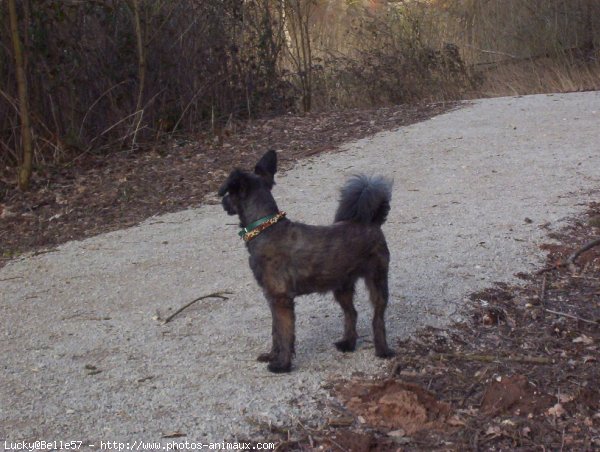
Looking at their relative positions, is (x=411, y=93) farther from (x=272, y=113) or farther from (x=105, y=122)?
(x=105, y=122)

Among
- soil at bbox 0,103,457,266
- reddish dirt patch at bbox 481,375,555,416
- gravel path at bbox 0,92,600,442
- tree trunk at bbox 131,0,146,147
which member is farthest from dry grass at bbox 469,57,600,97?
reddish dirt patch at bbox 481,375,555,416

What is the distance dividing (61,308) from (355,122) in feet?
25.1

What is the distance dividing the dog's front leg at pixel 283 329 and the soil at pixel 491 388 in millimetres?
376

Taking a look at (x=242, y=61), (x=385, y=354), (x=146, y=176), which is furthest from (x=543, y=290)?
(x=242, y=61)

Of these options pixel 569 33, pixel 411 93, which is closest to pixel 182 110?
pixel 411 93

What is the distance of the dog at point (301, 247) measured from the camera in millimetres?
4766

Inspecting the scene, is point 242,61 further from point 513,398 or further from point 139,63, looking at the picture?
point 513,398

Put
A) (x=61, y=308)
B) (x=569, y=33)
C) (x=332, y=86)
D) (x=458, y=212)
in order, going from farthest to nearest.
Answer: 1. (x=569, y=33)
2. (x=332, y=86)
3. (x=458, y=212)
4. (x=61, y=308)

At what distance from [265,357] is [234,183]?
1.05 m

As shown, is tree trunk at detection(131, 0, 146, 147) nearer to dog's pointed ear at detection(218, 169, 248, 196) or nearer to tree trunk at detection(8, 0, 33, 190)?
tree trunk at detection(8, 0, 33, 190)

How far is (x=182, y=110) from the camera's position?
516 inches

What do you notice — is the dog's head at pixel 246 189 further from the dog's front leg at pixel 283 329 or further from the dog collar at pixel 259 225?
the dog's front leg at pixel 283 329

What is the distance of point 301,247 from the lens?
4773 millimetres

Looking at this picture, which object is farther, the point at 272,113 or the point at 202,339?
the point at 272,113
